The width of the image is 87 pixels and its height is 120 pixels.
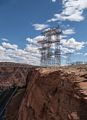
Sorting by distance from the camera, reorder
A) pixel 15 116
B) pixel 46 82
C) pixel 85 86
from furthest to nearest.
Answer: pixel 15 116
pixel 46 82
pixel 85 86

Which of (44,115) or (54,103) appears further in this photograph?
(44,115)

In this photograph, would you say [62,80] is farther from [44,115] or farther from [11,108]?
[11,108]

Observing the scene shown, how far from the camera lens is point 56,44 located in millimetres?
74062

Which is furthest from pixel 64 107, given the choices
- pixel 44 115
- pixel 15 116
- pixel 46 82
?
pixel 15 116

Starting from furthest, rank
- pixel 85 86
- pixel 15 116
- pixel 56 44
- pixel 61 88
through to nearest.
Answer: pixel 56 44, pixel 15 116, pixel 61 88, pixel 85 86

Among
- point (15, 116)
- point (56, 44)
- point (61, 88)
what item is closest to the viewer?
point (61, 88)

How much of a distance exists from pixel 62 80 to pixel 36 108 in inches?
316

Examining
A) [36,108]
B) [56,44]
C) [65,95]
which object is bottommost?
[36,108]

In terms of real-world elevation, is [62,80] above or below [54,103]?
above

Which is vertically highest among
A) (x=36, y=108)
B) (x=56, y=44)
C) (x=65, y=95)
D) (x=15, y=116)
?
(x=56, y=44)

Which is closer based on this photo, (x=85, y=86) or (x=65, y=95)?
(x=85, y=86)

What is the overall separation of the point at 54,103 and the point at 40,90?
714cm

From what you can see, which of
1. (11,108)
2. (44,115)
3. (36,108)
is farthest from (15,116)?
(44,115)

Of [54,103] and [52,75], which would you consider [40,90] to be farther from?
[54,103]
